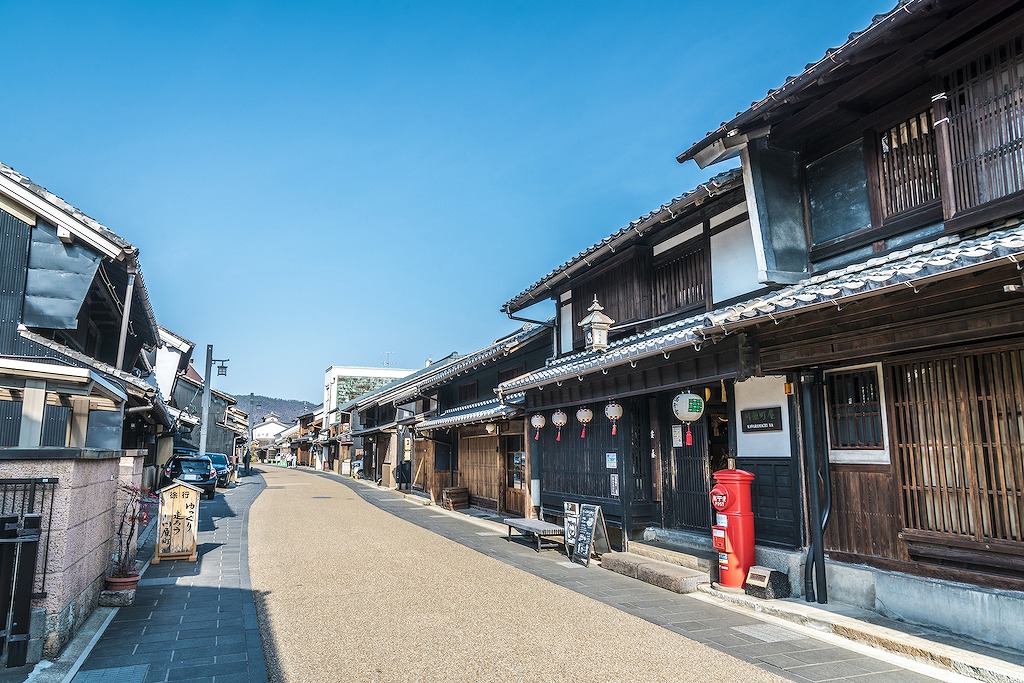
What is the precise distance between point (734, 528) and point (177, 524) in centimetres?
1051

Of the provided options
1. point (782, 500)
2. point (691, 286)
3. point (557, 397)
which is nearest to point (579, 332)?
point (557, 397)

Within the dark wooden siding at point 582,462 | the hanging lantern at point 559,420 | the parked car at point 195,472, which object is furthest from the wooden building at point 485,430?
the parked car at point 195,472

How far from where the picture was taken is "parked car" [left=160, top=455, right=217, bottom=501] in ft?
86.8

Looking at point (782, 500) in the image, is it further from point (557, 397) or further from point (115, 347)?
point (115, 347)

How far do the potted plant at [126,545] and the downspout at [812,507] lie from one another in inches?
373

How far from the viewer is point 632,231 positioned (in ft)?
40.3

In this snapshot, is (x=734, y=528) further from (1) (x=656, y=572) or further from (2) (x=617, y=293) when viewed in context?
(2) (x=617, y=293)

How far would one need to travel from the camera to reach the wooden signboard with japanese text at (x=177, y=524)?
12.5 meters

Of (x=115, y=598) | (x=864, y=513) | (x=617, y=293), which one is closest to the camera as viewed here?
(x=864, y=513)

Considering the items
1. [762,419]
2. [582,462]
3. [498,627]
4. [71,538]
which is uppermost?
[762,419]

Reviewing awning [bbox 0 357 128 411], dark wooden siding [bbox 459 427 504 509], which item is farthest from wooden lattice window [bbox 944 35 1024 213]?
dark wooden siding [bbox 459 427 504 509]

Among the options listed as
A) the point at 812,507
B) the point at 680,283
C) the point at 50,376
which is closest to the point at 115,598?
the point at 50,376

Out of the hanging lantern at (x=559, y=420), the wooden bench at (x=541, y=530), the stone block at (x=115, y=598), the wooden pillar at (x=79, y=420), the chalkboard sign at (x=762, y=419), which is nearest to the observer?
the stone block at (x=115, y=598)

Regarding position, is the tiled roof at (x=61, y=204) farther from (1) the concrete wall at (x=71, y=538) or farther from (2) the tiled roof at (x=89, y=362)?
(1) the concrete wall at (x=71, y=538)
